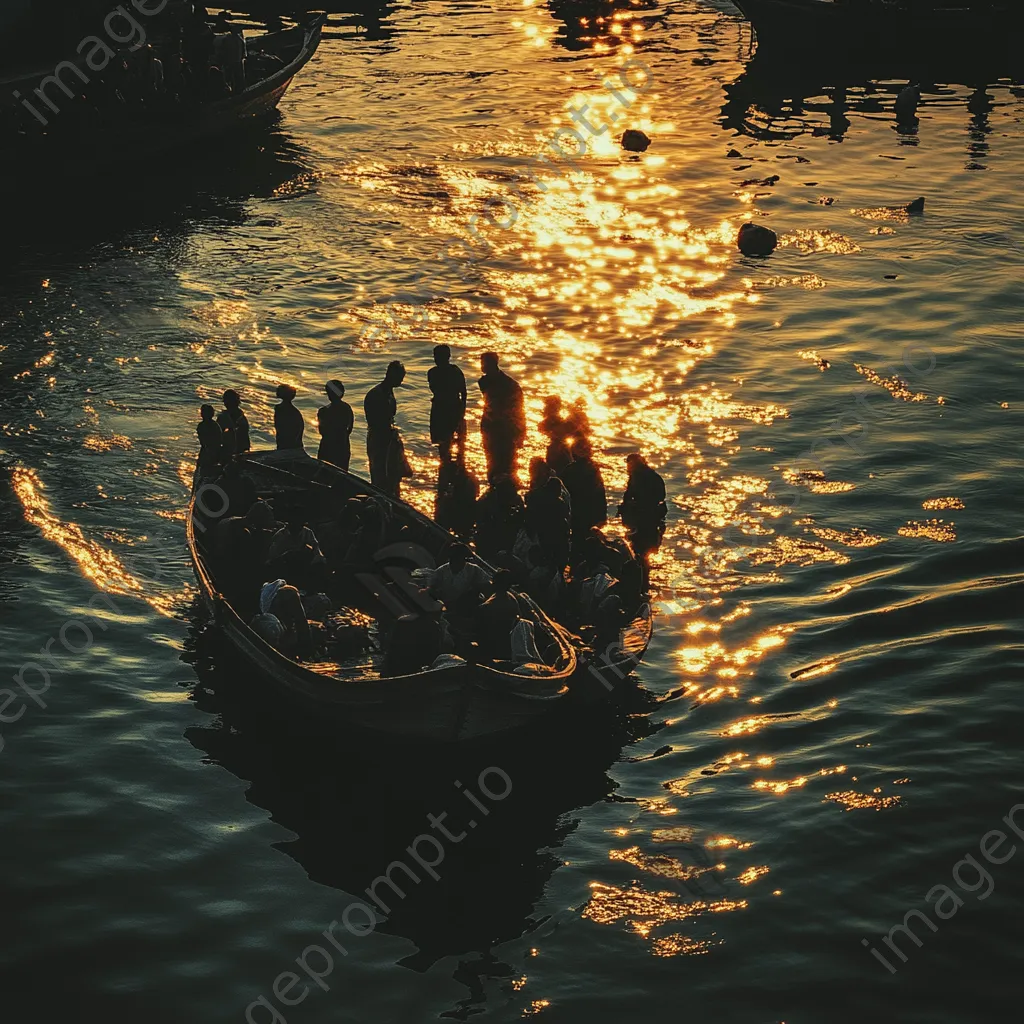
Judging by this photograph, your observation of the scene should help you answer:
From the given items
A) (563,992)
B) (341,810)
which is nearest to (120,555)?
(341,810)

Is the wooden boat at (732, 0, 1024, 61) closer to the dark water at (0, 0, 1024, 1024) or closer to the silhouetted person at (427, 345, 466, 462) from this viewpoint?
the dark water at (0, 0, 1024, 1024)

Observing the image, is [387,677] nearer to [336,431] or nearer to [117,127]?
[336,431]

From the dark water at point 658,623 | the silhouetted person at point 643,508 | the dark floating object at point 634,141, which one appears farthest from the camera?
the dark floating object at point 634,141

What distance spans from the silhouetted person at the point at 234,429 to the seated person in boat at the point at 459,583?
5479 millimetres

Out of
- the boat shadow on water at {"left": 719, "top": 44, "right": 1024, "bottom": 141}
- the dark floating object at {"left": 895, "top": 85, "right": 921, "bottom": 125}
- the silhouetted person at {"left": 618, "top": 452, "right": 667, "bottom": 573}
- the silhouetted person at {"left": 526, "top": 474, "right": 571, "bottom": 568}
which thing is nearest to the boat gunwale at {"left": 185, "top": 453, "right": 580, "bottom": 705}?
the silhouetted person at {"left": 526, "top": 474, "right": 571, "bottom": 568}

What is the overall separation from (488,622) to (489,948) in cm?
370

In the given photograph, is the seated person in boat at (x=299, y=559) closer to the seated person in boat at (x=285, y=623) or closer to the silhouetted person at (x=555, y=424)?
the seated person in boat at (x=285, y=623)

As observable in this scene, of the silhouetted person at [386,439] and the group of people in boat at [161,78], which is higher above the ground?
the group of people in boat at [161,78]

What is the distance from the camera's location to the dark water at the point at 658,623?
1341cm

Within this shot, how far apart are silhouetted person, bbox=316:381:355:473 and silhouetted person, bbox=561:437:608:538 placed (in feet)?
12.5

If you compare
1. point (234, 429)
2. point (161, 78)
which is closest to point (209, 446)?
point (234, 429)

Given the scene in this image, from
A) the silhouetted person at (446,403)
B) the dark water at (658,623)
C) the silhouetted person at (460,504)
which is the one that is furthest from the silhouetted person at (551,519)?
the silhouetted person at (446,403)

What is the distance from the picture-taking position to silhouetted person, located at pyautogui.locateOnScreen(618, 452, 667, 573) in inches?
728

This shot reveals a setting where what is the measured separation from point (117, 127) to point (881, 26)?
2837 centimetres
